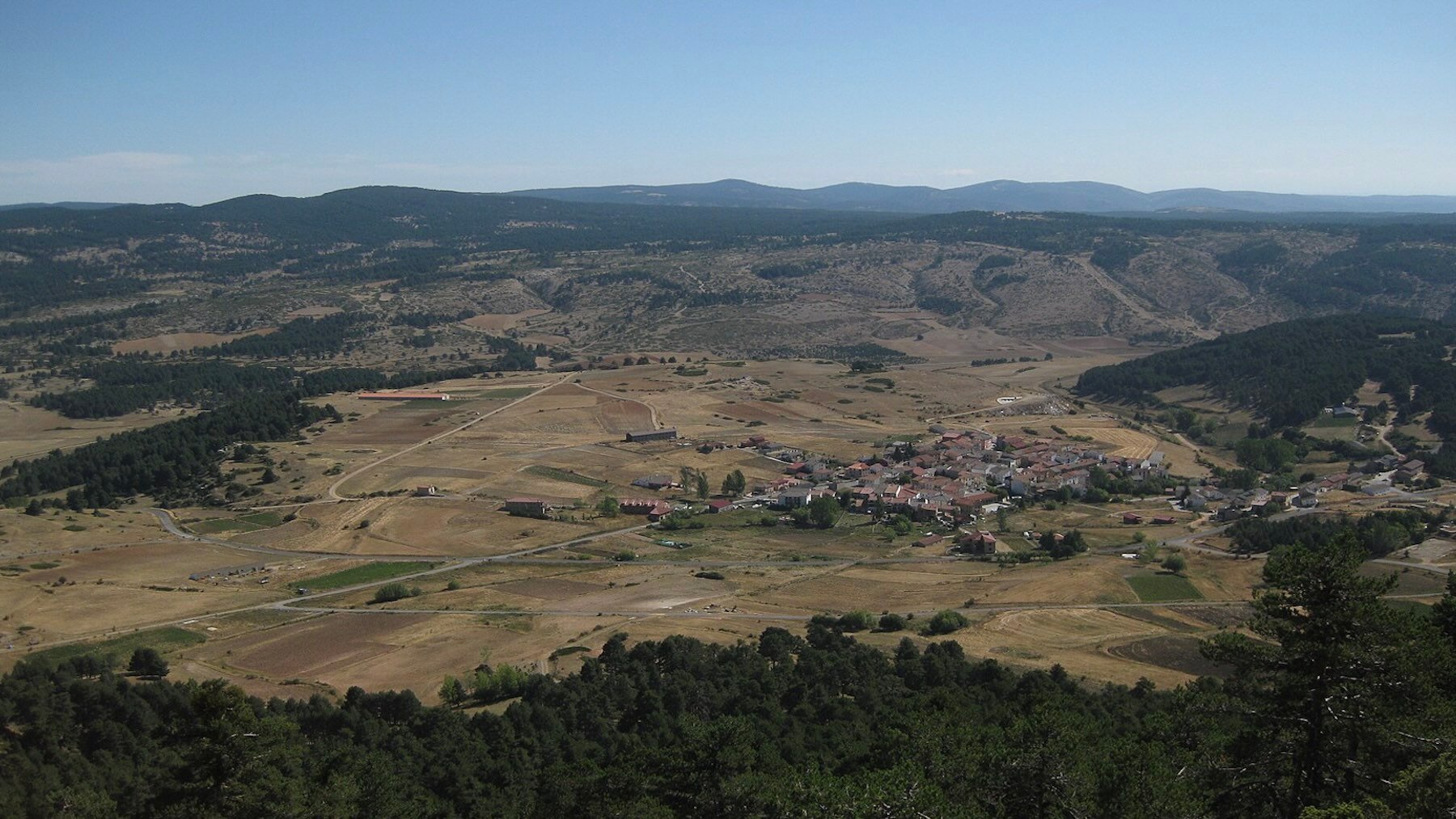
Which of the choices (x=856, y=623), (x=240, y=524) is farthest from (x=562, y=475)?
(x=856, y=623)

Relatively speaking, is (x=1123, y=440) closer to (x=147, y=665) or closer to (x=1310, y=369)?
(x=1310, y=369)

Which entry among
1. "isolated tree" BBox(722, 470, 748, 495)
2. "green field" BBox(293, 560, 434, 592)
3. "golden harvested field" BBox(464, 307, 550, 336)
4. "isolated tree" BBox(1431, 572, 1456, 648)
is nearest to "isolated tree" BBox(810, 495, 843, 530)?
"isolated tree" BBox(722, 470, 748, 495)

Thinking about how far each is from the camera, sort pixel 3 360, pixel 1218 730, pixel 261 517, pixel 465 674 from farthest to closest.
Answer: pixel 3 360
pixel 261 517
pixel 465 674
pixel 1218 730

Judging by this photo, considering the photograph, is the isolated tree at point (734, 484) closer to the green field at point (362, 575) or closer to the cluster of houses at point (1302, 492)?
the green field at point (362, 575)

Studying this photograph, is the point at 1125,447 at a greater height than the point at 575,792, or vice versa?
the point at 575,792

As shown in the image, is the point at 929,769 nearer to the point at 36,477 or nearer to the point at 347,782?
the point at 347,782

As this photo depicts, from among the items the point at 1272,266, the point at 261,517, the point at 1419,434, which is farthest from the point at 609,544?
the point at 1272,266
